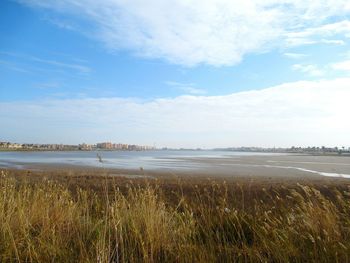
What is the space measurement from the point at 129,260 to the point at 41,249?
1144 mm

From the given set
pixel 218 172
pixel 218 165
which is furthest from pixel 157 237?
pixel 218 165

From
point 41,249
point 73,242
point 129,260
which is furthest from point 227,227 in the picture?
point 41,249

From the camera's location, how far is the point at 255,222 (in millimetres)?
5895

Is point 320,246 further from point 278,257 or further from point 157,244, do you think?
point 157,244

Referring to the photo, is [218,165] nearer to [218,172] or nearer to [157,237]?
[218,172]

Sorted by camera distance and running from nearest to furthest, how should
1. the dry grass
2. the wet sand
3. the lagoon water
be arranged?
1. the dry grass
2. the wet sand
3. the lagoon water

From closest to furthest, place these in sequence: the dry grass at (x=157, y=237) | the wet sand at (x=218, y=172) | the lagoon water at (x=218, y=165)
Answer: the dry grass at (x=157, y=237) → the wet sand at (x=218, y=172) → the lagoon water at (x=218, y=165)

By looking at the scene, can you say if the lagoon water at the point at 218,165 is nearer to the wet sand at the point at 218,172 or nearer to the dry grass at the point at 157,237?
the wet sand at the point at 218,172

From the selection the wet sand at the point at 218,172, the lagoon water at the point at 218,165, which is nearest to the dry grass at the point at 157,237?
the lagoon water at the point at 218,165

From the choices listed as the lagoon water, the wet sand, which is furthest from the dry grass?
the wet sand

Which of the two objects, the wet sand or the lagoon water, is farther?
the lagoon water

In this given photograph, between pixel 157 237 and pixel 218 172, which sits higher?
pixel 157 237

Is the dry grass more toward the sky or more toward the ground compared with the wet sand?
more toward the sky

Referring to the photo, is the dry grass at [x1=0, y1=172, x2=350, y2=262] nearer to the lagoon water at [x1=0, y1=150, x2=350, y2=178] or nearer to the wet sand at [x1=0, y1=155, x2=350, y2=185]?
the lagoon water at [x1=0, y1=150, x2=350, y2=178]
